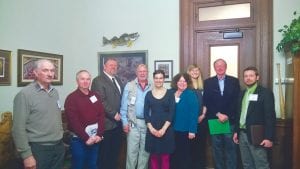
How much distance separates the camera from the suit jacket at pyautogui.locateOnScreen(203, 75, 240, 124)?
11.0 ft

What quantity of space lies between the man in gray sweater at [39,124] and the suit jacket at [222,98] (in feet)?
5.75

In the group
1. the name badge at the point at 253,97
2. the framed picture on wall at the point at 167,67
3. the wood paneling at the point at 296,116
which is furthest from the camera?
the framed picture on wall at the point at 167,67

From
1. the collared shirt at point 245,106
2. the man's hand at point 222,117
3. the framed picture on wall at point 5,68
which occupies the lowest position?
the man's hand at point 222,117

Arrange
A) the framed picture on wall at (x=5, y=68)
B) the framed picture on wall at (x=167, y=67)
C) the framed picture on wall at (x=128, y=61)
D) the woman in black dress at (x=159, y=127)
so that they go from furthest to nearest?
1. the framed picture on wall at (x=128, y=61)
2. the framed picture on wall at (x=167, y=67)
3. the framed picture on wall at (x=5, y=68)
4. the woman in black dress at (x=159, y=127)

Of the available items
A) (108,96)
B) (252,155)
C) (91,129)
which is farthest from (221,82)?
(91,129)

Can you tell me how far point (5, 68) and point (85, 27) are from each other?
1.50 metres

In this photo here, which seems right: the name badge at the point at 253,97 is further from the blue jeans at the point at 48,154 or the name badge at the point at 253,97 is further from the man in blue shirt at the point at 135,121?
the blue jeans at the point at 48,154

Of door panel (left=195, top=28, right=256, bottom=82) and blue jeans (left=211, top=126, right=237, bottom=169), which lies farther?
door panel (left=195, top=28, right=256, bottom=82)

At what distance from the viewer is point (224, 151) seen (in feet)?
11.3

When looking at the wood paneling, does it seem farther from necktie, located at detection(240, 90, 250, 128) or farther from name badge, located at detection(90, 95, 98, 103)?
name badge, located at detection(90, 95, 98, 103)

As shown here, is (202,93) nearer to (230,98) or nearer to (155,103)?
(230,98)

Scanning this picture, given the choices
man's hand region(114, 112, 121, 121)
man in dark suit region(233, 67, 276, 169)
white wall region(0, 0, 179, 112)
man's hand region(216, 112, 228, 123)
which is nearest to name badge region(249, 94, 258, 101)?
man in dark suit region(233, 67, 276, 169)

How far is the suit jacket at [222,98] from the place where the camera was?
3359 mm

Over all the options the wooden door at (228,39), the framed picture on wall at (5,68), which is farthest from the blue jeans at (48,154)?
the wooden door at (228,39)
